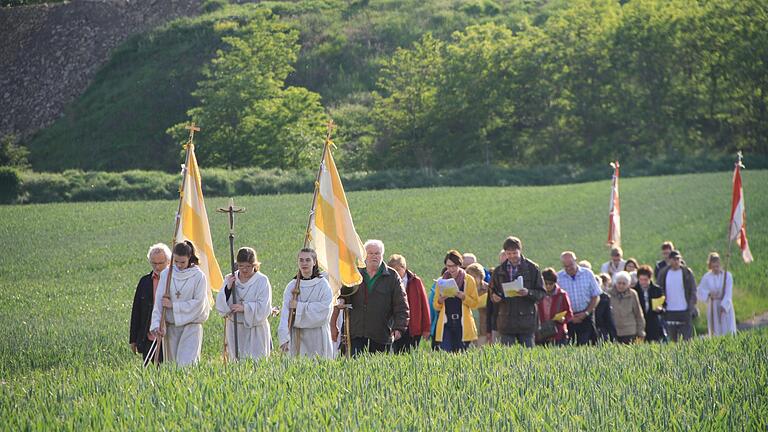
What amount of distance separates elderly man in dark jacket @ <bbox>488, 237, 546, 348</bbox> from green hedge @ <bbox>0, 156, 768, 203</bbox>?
34.6 m

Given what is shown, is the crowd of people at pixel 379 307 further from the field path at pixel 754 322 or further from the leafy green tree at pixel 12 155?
the leafy green tree at pixel 12 155

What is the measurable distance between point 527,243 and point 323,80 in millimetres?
47532

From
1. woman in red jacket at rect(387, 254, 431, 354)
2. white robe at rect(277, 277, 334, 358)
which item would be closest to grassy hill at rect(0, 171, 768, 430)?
white robe at rect(277, 277, 334, 358)

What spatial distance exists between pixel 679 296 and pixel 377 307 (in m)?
7.63

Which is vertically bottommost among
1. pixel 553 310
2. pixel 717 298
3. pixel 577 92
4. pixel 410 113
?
pixel 717 298

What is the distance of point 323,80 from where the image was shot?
8275 cm

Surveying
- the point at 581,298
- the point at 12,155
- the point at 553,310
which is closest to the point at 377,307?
the point at 553,310

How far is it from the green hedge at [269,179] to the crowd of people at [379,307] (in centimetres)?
3302

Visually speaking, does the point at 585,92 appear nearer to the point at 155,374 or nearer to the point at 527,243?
the point at 527,243

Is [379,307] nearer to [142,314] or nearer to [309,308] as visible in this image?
[309,308]

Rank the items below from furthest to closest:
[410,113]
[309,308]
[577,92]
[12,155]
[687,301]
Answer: [577,92] → [410,113] → [12,155] → [687,301] → [309,308]

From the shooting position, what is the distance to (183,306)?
12422 millimetres

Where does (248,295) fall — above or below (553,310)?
above

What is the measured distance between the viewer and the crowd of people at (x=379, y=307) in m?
12.5
